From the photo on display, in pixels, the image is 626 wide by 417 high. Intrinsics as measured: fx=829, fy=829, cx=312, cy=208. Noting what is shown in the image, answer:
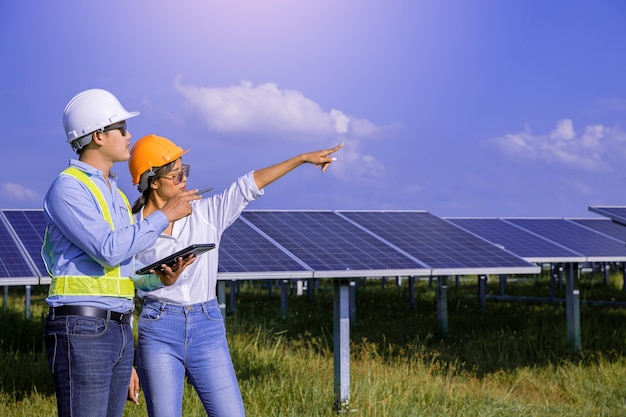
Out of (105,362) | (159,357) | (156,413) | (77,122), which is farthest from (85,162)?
(156,413)

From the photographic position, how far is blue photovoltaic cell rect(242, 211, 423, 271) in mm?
7898

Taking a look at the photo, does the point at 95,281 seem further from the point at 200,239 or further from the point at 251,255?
the point at 251,255

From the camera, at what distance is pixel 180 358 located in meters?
4.09

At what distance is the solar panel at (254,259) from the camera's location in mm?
7422

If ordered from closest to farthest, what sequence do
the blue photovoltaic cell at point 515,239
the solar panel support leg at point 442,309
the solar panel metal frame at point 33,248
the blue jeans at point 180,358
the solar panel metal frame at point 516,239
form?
the blue jeans at point 180,358 → the solar panel metal frame at point 33,248 → the solar panel metal frame at point 516,239 → the blue photovoltaic cell at point 515,239 → the solar panel support leg at point 442,309

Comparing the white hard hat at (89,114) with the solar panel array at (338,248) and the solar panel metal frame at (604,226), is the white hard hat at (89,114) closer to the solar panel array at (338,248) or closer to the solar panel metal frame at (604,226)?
the solar panel array at (338,248)

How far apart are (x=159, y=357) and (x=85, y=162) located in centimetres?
111

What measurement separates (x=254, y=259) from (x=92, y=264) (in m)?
4.60

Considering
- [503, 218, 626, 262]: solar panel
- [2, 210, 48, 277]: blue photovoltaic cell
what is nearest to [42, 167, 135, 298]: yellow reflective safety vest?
[2, 210, 48, 277]: blue photovoltaic cell

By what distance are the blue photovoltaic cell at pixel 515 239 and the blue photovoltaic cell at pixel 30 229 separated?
22.5ft

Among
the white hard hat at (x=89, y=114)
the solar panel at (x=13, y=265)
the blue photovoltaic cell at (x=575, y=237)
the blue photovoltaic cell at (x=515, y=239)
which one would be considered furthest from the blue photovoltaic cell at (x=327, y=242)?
the blue photovoltaic cell at (x=575, y=237)

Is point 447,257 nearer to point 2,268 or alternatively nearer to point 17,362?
point 2,268

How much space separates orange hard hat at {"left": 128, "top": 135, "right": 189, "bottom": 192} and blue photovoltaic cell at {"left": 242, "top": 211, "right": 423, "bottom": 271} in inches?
132

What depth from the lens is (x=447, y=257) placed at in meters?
8.70
